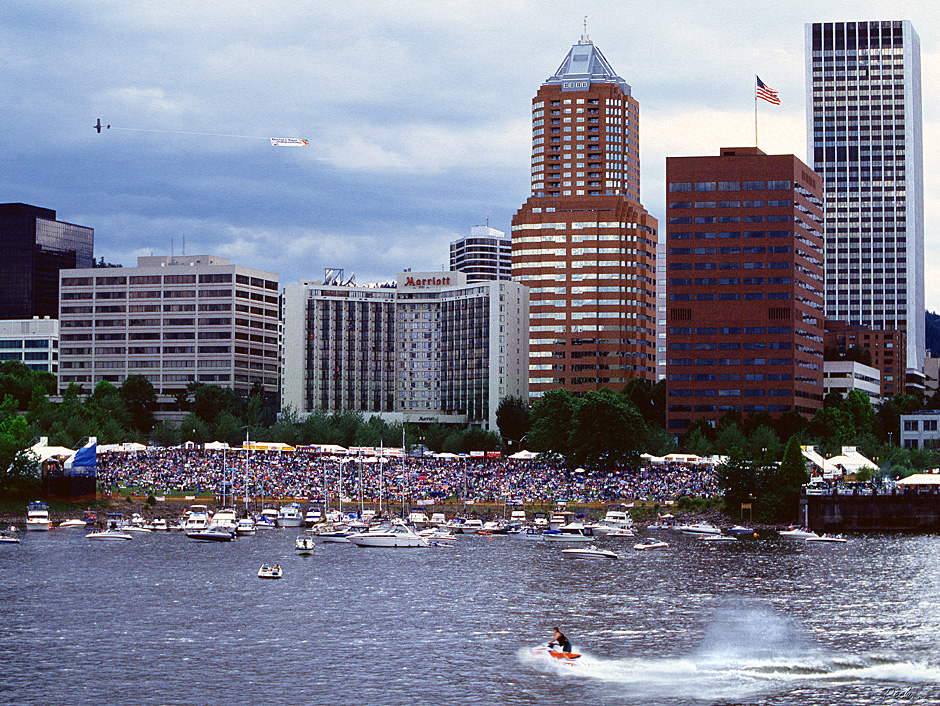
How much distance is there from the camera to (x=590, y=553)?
153m

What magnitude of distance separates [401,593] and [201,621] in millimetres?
22621

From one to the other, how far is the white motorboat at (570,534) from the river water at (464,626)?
516 inches

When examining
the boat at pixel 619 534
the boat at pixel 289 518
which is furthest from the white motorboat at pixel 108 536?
the boat at pixel 619 534

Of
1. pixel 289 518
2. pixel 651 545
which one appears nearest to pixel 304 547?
pixel 289 518

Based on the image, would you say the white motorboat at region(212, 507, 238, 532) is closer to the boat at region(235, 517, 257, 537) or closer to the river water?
the boat at region(235, 517, 257, 537)

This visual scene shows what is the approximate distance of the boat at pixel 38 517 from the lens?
17675 cm

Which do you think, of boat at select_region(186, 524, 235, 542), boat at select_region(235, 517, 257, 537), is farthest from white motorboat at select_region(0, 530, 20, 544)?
boat at select_region(235, 517, 257, 537)

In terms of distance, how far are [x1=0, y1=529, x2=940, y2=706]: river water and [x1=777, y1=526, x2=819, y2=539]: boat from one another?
55.6 ft

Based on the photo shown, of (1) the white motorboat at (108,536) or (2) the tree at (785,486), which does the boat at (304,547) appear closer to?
(1) the white motorboat at (108,536)

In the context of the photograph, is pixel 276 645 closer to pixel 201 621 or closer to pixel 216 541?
pixel 201 621

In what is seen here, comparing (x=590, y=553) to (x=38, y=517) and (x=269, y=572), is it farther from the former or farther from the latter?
(x=38, y=517)

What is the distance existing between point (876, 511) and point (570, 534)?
45926mm

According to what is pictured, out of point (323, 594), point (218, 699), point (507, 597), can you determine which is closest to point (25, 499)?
point (323, 594)

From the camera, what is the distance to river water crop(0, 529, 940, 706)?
78500 millimetres
